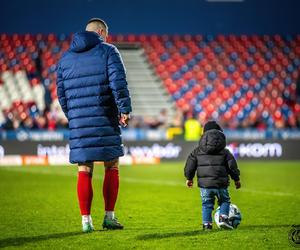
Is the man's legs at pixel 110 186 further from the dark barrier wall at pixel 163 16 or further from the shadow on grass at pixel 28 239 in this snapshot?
the dark barrier wall at pixel 163 16

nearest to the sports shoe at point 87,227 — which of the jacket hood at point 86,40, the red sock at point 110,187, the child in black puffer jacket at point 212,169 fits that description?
the red sock at point 110,187

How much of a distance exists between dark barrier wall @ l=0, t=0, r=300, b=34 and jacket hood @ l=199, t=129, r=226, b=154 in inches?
762

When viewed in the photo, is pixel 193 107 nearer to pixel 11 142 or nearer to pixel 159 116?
pixel 159 116

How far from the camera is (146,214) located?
26.7 feet

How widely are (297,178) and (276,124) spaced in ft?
32.7

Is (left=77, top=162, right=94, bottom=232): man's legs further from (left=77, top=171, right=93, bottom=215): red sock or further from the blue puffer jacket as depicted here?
the blue puffer jacket

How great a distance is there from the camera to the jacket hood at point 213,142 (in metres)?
6.38

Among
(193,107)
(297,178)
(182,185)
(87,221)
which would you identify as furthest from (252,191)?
(193,107)

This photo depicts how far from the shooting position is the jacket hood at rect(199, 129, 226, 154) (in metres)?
6.38

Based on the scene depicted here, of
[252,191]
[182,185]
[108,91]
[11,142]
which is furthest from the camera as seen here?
[11,142]

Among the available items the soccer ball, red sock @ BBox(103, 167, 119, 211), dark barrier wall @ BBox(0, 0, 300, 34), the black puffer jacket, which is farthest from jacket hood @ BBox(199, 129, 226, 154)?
dark barrier wall @ BBox(0, 0, 300, 34)

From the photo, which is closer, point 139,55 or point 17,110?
point 17,110

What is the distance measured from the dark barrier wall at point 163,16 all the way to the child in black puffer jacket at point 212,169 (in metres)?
19.3

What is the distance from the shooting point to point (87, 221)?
20.9ft
